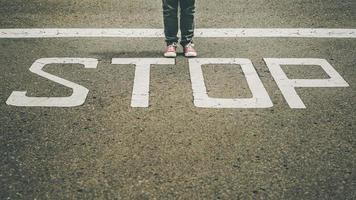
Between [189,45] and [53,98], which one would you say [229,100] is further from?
[53,98]

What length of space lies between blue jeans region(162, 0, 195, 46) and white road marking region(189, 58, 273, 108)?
335mm

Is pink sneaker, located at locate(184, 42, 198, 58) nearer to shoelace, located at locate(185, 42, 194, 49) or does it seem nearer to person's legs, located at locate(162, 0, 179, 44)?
shoelace, located at locate(185, 42, 194, 49)

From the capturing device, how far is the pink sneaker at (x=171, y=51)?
215 inches

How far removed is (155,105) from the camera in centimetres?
421

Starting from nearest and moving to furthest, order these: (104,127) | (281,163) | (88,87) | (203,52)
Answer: (281,163) < (104,127) < (88,87) < (203,52)

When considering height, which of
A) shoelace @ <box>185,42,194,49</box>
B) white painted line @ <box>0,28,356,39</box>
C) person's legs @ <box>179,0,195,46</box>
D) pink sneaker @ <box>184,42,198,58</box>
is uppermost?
person's legs @ <box>179,0,195,46</box>

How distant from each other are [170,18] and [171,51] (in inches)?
14.8

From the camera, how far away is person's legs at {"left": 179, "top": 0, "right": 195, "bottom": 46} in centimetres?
539

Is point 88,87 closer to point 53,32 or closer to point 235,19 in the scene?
point 53,32

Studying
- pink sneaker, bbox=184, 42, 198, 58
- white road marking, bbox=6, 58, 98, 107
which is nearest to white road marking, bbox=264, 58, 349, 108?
pink sneaker, bbox=184, 42, 198, 58

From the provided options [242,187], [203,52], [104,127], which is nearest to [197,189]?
[242,187]

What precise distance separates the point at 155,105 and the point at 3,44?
2.62m

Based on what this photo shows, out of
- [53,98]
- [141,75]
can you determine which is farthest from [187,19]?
[53,98]

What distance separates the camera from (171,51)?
5.46 m
